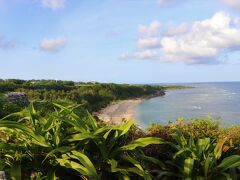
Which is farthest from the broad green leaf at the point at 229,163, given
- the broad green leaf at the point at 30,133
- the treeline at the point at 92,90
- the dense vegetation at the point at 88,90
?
the treeline at the point at 92,90

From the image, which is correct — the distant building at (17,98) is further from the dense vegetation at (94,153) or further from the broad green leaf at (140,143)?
the broad green leaf at (140,143)

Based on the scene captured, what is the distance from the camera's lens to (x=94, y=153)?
445cm

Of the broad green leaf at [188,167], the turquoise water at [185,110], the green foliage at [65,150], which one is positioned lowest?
the turquoise water at [185,110]

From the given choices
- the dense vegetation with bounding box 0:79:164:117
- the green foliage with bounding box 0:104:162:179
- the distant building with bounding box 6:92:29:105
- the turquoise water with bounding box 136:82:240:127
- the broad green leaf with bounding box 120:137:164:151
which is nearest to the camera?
the green foliage with bounding box 0:104:162:179

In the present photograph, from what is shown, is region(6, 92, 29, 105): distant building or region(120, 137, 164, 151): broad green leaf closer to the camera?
region(120, 137, 164, 151): broad green leaf

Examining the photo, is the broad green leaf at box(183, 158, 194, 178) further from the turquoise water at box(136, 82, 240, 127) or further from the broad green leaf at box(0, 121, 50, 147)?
the turquoise water at box(136, 82, 240, 127)

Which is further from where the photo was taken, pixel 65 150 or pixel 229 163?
pixel 229 163

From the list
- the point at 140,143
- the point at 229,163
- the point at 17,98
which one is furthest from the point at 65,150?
the point at 17,98

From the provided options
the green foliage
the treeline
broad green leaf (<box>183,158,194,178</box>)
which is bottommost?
the treeline

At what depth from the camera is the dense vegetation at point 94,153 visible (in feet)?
13.7

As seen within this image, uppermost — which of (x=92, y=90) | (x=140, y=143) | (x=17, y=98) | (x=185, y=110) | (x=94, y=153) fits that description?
(x=17, y=98)

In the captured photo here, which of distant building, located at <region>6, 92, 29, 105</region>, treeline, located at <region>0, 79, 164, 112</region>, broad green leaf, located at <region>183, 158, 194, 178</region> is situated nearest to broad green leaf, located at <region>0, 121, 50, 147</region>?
broad green leaf, located at <region>183, 158, 194, 178</region>

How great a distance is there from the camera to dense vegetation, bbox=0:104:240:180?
13.7 ft

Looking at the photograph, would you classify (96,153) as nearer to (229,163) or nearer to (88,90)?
(229,163)
